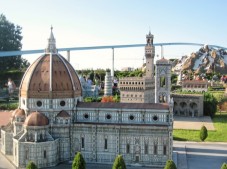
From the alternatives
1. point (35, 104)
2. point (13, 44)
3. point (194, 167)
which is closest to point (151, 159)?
point (194, 167)

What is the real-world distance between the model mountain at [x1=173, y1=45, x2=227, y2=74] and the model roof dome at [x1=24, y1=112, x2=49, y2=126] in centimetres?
12818

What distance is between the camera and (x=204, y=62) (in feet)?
560

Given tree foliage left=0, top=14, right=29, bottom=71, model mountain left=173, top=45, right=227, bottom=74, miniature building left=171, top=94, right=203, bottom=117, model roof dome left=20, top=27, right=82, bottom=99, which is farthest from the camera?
model mountain left=173, top=45, right=227, bottom=74

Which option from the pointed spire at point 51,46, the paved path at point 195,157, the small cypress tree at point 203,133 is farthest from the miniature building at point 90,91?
the pointed spire at point 51,46

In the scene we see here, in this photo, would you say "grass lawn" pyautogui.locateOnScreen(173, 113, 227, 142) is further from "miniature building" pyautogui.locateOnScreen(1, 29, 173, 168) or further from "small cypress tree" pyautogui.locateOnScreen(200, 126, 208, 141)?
"miniature building" pyautogui.locateOnScreen(1, 29, 173, 168)

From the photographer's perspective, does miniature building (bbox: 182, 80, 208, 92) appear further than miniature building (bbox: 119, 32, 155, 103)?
Yes

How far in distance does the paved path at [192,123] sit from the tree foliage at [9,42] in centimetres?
4973

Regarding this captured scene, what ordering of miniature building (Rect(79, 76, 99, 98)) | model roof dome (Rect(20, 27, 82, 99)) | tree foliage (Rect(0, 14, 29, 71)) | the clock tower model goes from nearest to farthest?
model roof dome (Rect(20, 27, 82, 99)), the clock tower model, tree foliage (Rect(0, 14, 29, 71)), miniature building (Rect(79, 76, 99, 98))

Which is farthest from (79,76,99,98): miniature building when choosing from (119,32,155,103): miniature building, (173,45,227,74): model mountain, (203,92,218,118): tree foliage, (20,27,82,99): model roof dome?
(173,45,227,74): model mountain

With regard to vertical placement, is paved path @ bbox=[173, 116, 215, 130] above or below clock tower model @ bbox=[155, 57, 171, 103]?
below

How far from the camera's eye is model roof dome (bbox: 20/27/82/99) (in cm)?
4328

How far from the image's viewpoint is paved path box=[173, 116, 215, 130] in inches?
2726

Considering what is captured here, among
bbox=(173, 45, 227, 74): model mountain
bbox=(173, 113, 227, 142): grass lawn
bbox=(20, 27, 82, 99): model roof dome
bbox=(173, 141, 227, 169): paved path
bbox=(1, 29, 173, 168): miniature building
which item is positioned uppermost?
bbox=(173, 45, 227, 74): model mountain

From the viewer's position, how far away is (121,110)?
42.7m
